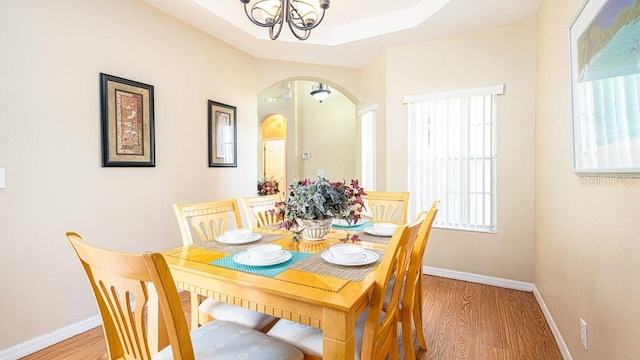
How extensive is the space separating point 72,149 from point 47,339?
128 centimetres

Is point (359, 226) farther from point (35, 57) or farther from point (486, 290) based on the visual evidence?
point (35, 57)

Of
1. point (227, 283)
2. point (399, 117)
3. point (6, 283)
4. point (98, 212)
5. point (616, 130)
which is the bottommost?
point (6, 283)

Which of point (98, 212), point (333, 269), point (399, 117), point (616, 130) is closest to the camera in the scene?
point (616, 130)

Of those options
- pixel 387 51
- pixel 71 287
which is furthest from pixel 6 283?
pixel 387 51

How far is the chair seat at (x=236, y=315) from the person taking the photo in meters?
1.50

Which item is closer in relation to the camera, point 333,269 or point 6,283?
point 333,269

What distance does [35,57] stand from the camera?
1924 millimetres

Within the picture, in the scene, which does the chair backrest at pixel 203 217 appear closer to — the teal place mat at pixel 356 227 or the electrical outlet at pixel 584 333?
the teal place mat at pixel 356 227

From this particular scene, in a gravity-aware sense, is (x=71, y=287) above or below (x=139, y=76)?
below

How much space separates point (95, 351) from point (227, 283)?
1503mm

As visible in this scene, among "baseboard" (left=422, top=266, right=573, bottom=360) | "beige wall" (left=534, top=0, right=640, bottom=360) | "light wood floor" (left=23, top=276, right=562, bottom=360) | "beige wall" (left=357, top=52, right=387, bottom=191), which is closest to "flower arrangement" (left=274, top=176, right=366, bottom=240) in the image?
"light wood floor" (left=23, top=276, right=562, bottom=360)

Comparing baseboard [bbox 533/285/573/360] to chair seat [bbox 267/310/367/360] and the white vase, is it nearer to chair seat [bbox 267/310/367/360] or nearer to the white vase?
chair seat [bbox 267/310/367/360]

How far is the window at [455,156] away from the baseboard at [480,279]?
1.59 ft

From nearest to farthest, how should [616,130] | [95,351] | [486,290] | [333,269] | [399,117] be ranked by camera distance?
1. [616,130]
2. [333,269]
3. [95,351]
4. [486,290]
5. [399,117]
